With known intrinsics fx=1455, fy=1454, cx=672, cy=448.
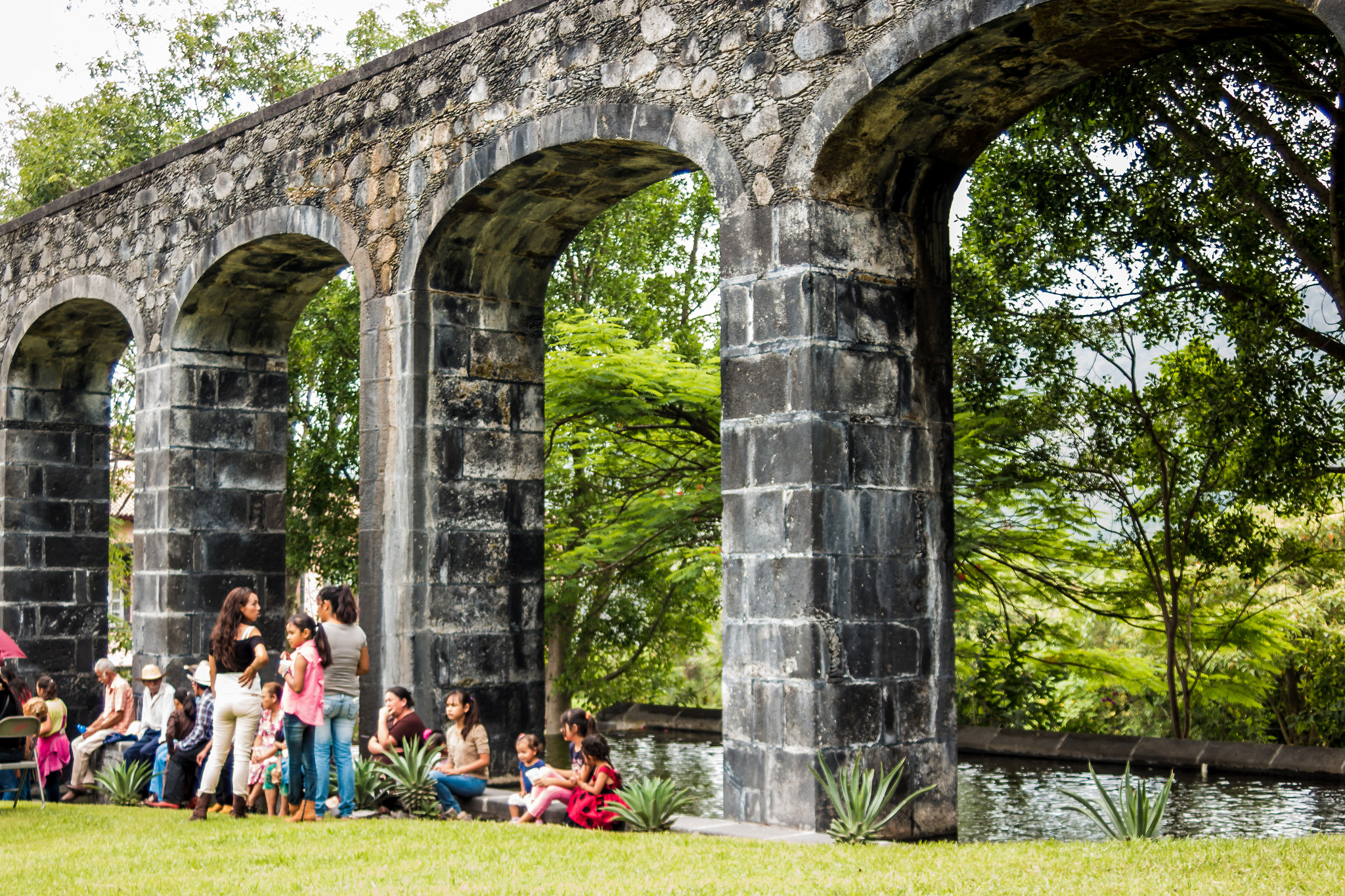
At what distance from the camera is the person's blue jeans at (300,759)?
656 cm

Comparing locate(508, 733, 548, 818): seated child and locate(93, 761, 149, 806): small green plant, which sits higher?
locate(508, 733, 548, 818): seated child

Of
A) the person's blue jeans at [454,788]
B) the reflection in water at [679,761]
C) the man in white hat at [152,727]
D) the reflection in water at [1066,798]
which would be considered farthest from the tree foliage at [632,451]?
the person's blue jeans at [454,788]

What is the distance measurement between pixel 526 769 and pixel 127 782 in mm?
2936

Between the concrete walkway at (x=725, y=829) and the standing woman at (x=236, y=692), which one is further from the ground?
the standing woman at (x=236, y=692)

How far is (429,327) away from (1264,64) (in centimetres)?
507

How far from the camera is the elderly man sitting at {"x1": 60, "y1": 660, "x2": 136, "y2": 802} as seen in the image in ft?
30.3

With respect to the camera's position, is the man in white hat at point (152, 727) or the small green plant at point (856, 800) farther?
the man in white hat at point (152, 727)


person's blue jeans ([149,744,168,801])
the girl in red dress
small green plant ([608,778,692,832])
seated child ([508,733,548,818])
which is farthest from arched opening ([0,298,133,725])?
small green plant ([608,778,692,832])

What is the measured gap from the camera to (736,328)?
6367mm

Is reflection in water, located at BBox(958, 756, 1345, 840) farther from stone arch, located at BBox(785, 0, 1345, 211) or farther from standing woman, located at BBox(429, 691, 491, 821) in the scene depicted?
stone arch, located at BBox(785, 0, 1345, 211)

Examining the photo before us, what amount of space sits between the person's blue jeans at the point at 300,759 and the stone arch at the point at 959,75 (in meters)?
3.27

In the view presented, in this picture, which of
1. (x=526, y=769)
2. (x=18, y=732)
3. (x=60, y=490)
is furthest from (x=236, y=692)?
(x=60, y=490)

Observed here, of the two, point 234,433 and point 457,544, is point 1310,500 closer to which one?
point 457,544

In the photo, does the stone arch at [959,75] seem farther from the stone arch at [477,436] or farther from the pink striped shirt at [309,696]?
the pink striped shirt at [309,696]
